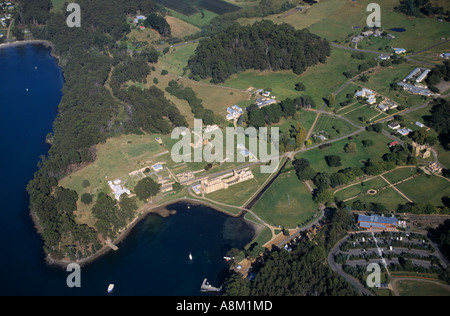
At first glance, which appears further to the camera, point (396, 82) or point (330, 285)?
point (396, 82)

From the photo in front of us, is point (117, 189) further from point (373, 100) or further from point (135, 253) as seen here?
point (373, 100)

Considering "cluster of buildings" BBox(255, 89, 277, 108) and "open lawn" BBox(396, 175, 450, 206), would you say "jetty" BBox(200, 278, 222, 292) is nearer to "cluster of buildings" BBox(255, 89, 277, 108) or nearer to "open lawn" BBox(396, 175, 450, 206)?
"open lawn" BBox(396, 175, 450, 206)

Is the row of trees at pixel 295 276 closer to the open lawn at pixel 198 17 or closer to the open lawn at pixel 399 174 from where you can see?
the open lawn at pixel 399 174

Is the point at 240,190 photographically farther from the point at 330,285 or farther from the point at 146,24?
the point at 146,24

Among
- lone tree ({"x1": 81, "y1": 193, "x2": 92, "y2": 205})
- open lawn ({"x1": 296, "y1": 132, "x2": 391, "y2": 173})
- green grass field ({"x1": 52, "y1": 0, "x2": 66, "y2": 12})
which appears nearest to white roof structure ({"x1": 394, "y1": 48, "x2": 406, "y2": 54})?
open lawn ({"x1": 296, "y1": 132, "x2": 391, "y2": 173})

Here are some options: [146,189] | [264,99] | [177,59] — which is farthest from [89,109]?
[264,99]

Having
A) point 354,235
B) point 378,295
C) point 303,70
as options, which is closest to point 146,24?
point 303,70
